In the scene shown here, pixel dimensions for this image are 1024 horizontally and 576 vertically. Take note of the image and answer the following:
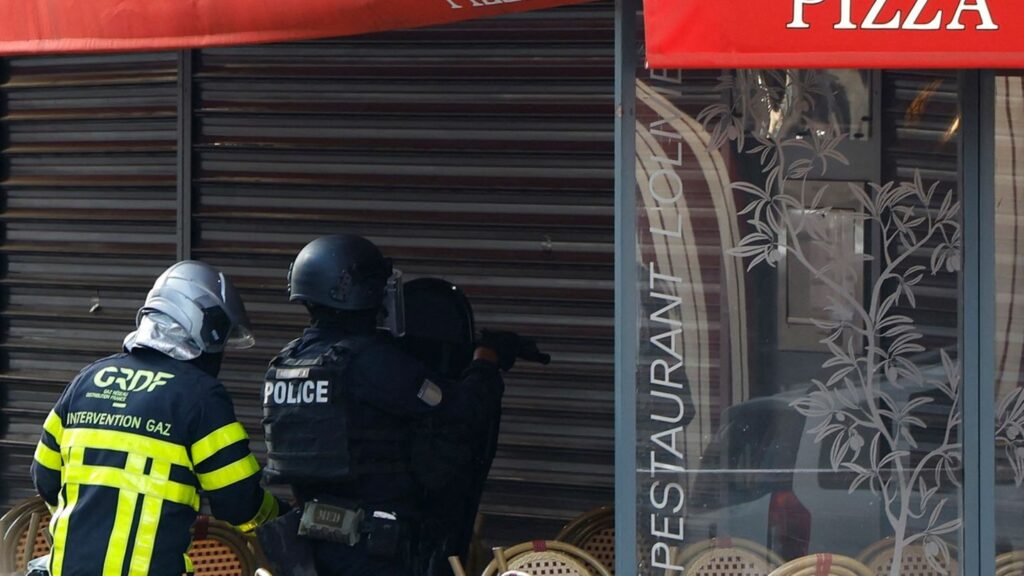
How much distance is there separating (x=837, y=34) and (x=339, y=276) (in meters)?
2.05

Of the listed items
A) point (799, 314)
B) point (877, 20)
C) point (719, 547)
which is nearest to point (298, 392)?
point (719, 547)

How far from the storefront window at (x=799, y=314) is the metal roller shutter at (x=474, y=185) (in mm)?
2080

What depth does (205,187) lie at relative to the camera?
7.21 m

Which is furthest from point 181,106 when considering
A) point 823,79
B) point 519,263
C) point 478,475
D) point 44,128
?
point 823,79

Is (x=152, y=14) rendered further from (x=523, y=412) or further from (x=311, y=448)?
(x=523, y=412)

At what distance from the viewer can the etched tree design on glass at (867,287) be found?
4.48 m

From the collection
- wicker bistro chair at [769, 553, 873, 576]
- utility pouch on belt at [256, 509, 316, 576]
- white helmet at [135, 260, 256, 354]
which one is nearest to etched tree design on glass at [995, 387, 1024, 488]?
wicker bistro chair at [769, 553, 873, 576]

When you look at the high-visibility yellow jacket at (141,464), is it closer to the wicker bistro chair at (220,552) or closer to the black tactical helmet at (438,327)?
the wicker bistro chair at (220,552)

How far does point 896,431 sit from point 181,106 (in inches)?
164

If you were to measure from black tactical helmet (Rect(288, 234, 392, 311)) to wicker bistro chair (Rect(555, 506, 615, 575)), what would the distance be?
47.3 inches

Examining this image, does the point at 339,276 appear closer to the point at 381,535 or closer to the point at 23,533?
the point at 381,535

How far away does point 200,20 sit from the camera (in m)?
5.07

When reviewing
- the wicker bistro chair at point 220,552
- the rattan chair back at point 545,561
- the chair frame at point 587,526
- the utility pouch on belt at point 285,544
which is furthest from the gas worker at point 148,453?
the chair frame at point 587,526

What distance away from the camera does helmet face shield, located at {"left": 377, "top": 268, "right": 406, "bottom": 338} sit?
5.27 metres
